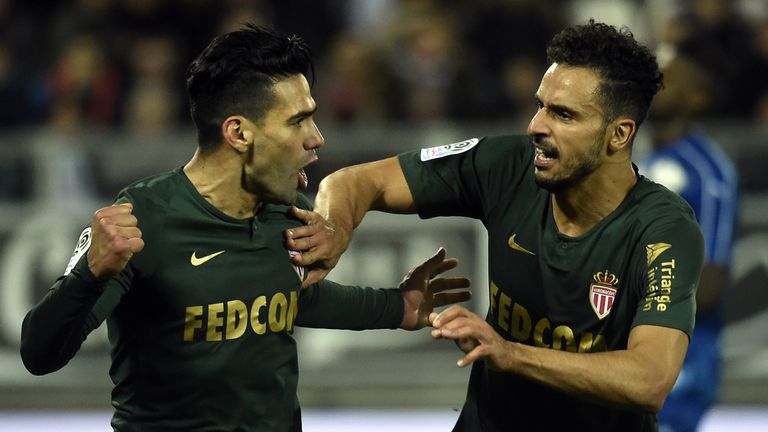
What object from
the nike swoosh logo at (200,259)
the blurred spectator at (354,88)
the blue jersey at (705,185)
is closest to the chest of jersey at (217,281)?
the nike swoosh logo at (200,259)

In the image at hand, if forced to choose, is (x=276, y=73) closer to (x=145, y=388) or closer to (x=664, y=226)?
(x=145, y=388)

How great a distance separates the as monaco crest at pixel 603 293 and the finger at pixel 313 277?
832 millimetres

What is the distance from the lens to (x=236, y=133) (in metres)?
4.04

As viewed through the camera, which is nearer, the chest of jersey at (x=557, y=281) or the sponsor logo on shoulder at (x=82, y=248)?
the sponsor logo on shoulder at (x=82, y=248)

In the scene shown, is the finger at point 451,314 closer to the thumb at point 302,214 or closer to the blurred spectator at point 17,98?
the thumb at point 302,214

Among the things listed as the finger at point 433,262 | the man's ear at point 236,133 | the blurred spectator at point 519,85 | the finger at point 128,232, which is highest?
the blurred spectator at point 519,85

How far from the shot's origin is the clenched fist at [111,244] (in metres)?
3.51

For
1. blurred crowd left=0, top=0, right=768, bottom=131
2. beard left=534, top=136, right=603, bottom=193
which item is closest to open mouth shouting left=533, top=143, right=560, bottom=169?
beard left=534, top=136, right=603, bottom=193

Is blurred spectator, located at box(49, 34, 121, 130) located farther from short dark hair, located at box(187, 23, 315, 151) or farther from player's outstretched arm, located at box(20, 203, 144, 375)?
player's outstretched arm, located at box(20, 203, 144, 375)

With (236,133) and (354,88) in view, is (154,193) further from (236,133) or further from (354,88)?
(354,88)

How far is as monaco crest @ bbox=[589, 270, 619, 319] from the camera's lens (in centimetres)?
414

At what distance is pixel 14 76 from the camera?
969 cm

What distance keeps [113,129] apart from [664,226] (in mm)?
5835

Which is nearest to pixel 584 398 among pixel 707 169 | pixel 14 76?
pixel 707 169
